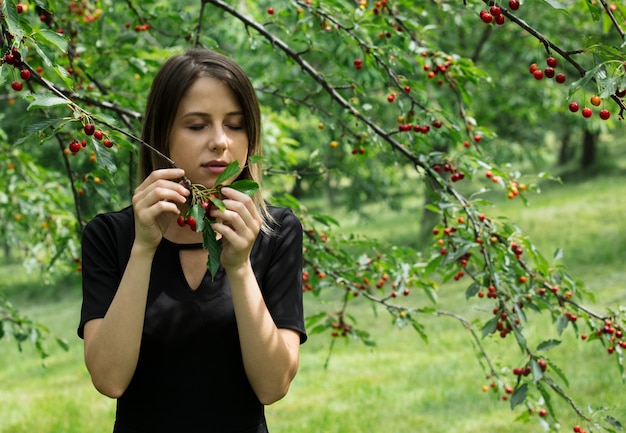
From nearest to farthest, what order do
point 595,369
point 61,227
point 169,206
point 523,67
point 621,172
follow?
point 169,206 < point 61,227 < point 595,369 < point 523,67 < point 621,172

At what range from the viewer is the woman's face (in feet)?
6.19

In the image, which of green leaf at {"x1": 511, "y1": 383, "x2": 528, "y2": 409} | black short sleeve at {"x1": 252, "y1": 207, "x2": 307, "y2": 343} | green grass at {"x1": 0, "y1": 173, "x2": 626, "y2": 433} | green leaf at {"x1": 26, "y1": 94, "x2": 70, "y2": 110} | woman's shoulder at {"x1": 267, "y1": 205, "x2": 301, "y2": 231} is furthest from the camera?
green grass at {"x1": 0, "y1": 173, "x2": 626, "y2": 433}

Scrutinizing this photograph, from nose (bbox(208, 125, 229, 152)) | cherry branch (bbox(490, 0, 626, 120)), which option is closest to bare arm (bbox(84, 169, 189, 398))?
nose (bbox(208, 125, 229, 152))

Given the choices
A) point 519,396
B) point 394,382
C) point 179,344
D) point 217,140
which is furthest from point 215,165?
point 394,382

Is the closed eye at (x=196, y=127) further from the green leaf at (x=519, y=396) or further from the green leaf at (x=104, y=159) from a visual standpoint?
the green leaf at (x=519, y=396)

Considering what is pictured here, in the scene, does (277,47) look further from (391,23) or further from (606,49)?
(606,49)

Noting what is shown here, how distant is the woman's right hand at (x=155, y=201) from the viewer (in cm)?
164

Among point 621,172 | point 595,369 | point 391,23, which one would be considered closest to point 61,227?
point 391,23

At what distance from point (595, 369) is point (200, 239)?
5496mm

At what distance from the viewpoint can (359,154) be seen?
3734 mm

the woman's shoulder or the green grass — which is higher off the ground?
the woman's shoulder

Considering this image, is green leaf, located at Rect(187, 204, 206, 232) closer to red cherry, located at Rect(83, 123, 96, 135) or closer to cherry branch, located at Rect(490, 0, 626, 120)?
red cherry, located at Rect(83, 123, 96, 135)

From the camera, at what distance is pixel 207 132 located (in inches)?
75.6

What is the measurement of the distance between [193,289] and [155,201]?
0.35m
